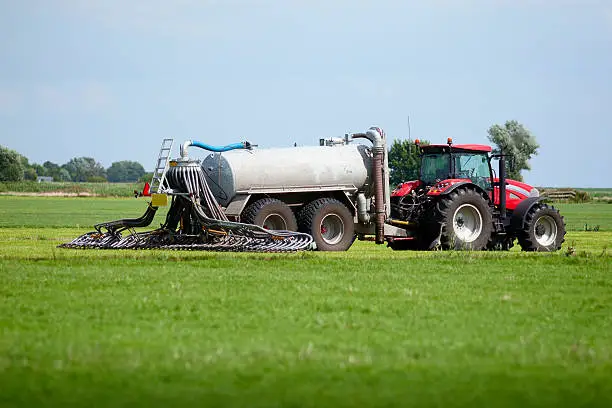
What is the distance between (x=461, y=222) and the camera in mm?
26641

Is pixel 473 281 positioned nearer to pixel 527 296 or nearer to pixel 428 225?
pixel 527 296

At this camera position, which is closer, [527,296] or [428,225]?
[527,296]

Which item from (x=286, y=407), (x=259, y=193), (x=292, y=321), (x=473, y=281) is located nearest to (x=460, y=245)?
(x=259, y=193)

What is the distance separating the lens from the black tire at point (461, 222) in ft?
85.4

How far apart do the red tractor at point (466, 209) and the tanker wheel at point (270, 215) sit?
9.35ft

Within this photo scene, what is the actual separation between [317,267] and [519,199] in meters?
10.1

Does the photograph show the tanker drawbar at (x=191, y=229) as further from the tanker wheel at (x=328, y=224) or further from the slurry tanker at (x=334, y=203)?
the tanker wheel at (x=328, y=224)

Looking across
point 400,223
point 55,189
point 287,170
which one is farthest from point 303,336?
point 55,189

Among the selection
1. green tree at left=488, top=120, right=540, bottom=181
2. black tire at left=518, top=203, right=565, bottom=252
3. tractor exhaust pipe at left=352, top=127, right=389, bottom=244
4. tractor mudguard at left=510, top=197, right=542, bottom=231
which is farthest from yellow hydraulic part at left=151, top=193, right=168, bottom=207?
green tree at left=488, top=120, right=540, bottom=181

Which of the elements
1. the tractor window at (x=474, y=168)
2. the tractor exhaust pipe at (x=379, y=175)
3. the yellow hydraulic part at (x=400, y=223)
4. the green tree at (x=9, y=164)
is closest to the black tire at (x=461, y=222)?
the yellow hydraulic part at (x=400, y=223)

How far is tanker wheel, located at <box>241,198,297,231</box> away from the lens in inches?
1008

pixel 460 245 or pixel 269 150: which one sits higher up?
pixel 269 150

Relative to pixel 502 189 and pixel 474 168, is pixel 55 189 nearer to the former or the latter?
pixel 474 168

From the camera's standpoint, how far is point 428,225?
26.5 metres
